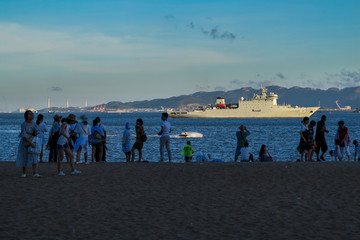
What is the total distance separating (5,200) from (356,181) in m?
7.45

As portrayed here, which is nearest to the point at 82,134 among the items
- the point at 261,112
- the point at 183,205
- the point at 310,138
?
the point at 310,138

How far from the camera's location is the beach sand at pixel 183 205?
6605 millimetres

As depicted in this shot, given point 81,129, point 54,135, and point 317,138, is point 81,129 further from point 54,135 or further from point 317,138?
point 317,138

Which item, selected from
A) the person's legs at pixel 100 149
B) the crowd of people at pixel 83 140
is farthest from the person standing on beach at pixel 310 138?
the person's legs at pixel 100 149

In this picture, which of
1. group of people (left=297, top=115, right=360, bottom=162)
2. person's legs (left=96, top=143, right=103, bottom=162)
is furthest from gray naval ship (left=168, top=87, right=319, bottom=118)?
person's legs (left=96, top=143, right=103, bottom=162)

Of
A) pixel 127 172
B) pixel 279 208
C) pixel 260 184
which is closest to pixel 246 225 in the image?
pixel 279 208

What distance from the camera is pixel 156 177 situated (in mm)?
12680

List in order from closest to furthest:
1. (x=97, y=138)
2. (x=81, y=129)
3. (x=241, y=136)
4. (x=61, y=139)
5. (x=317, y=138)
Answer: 1. (x=61, y=139)
2. (x=81, y=129)
3. (x=97, y=138)
4. (x=241, y=136)
5. (x=317, y=138)

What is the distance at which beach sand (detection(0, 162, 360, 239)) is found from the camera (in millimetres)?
6605

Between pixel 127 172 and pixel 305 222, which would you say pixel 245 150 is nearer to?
pixel 127 172

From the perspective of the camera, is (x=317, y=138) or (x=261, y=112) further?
(x=261, y=112)

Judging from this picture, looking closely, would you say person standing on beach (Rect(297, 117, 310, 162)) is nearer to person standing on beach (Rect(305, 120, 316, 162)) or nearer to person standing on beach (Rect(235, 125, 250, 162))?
person standing on beach (Rect(305, 120, 316, 162))

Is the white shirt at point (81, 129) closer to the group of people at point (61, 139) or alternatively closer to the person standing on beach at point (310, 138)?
the group of people at point (61, 139)

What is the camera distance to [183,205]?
856 centimetres
